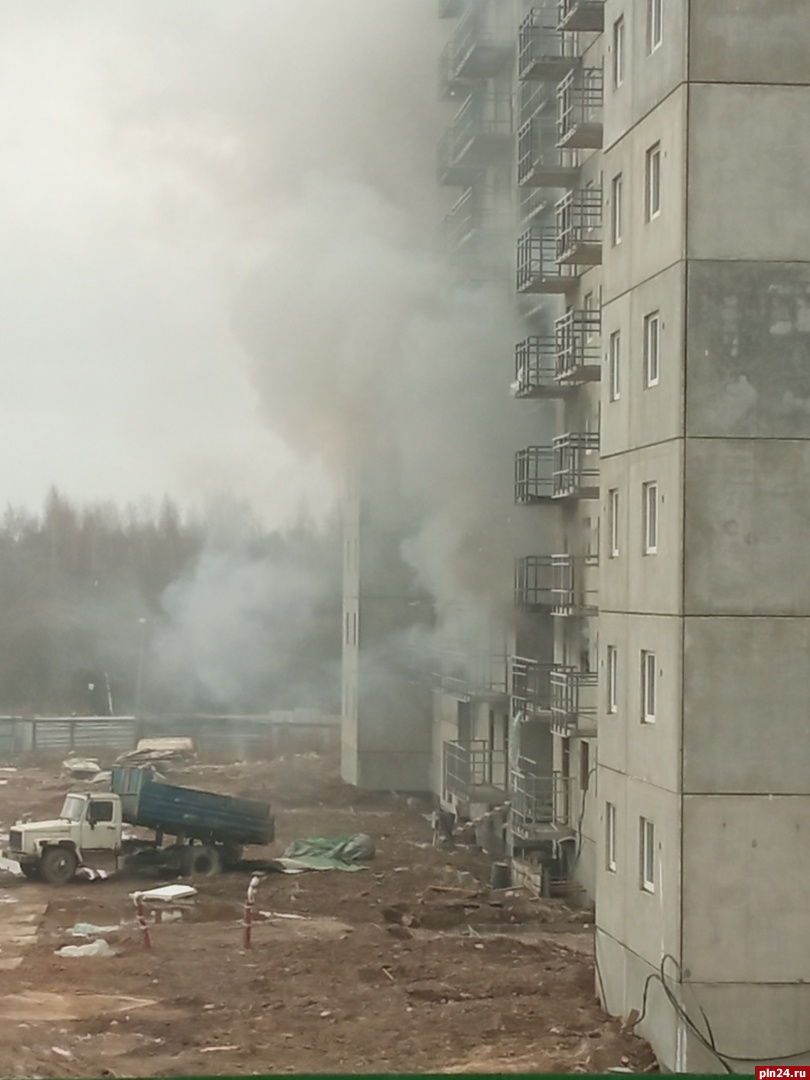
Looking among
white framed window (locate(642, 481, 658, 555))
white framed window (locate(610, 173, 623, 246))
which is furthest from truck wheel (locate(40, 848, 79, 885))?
white framed window (locate(610, 173, 623, 246))

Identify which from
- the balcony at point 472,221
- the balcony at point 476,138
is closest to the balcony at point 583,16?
the balcony at point 476,138

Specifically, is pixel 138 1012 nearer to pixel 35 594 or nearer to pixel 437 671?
pixel 437 671

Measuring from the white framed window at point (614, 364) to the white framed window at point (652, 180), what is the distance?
1.72 meters

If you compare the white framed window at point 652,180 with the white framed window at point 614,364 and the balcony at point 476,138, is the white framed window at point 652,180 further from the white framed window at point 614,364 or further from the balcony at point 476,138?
the balcony at point 476,138

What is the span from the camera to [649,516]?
679 inches

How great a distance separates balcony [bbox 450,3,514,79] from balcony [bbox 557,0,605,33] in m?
7.26

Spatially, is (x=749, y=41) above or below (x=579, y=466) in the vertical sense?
above

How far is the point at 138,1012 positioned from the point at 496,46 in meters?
21.9

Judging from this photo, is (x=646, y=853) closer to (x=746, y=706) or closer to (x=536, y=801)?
(x=746, y=706)

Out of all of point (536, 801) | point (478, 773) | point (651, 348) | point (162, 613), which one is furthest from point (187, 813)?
point (162, 613)

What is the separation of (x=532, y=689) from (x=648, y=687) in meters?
11.7

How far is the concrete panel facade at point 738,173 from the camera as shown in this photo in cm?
1605

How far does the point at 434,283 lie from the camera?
36.3 m

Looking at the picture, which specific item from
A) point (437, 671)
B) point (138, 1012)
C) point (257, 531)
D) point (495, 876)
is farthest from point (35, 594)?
point (138, 1012)
